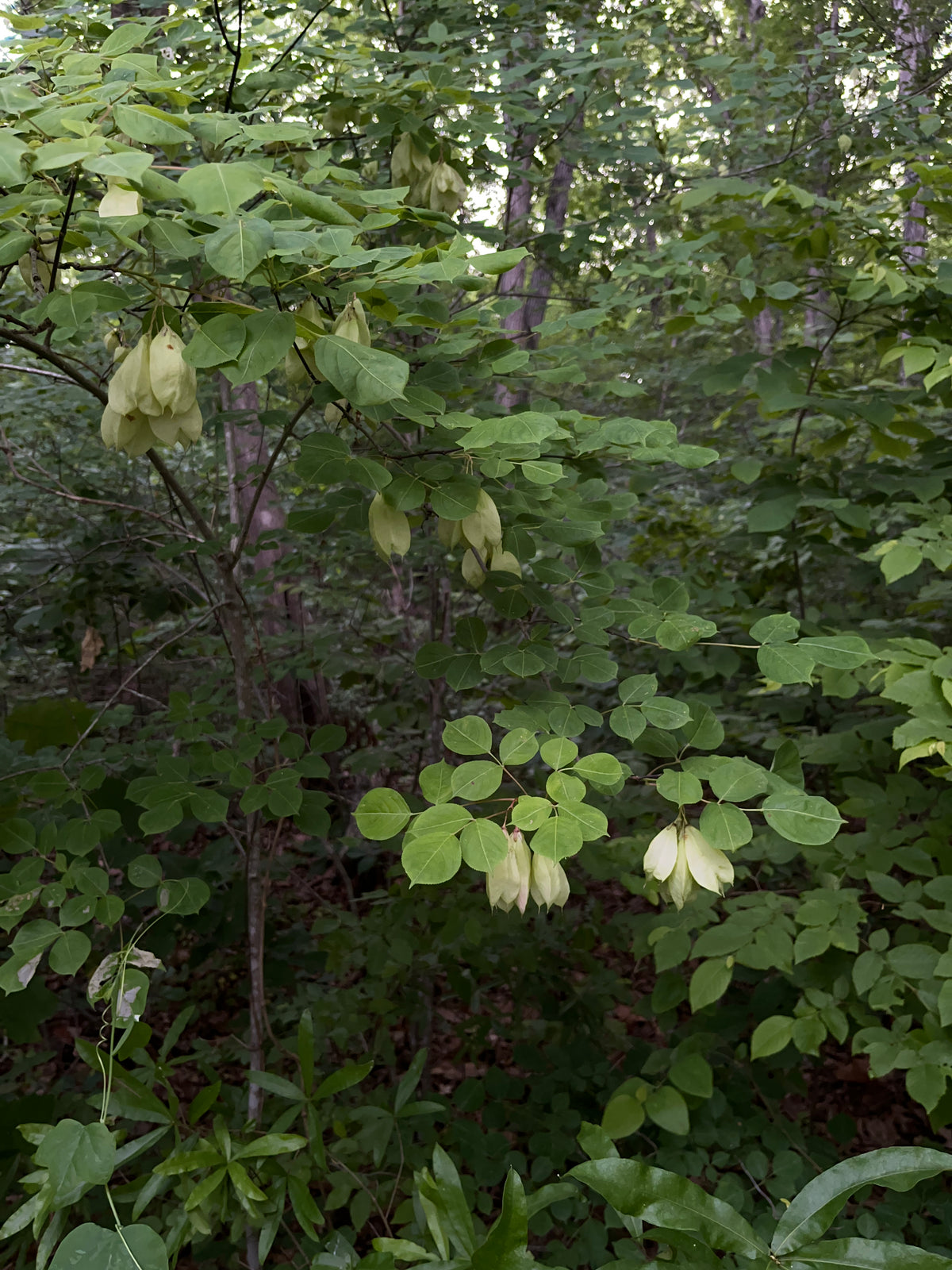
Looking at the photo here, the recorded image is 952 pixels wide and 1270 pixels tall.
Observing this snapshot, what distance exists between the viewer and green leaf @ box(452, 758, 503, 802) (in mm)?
1088

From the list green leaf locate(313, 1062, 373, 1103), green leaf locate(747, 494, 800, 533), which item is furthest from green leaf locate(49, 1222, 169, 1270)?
green leaf locate(747, 494, 800, 533)

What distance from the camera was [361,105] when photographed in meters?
1.99

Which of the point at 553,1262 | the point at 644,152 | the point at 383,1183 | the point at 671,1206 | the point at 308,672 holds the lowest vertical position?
the point at 383,1183

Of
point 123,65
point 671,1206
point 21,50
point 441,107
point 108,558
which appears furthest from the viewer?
point 108,558

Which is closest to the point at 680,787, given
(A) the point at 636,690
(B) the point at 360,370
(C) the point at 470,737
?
(A) the point at 636,690

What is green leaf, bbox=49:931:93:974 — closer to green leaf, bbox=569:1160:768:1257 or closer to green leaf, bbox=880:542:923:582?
green leaf, bbox=569:1160:768:1257

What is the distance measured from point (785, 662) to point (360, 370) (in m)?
0.70

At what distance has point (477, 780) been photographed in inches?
43.3

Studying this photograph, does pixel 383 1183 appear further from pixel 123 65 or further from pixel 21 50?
pixel 21 50

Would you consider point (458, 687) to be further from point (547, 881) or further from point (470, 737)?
point (547, 881)

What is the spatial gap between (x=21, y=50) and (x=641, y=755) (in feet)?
9.00

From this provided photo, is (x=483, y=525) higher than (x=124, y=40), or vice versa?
(x=124, y=40)

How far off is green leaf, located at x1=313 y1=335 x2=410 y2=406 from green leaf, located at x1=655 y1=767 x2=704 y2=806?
2.01 ft

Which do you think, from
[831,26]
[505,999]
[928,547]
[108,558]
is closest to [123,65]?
[928,547]
